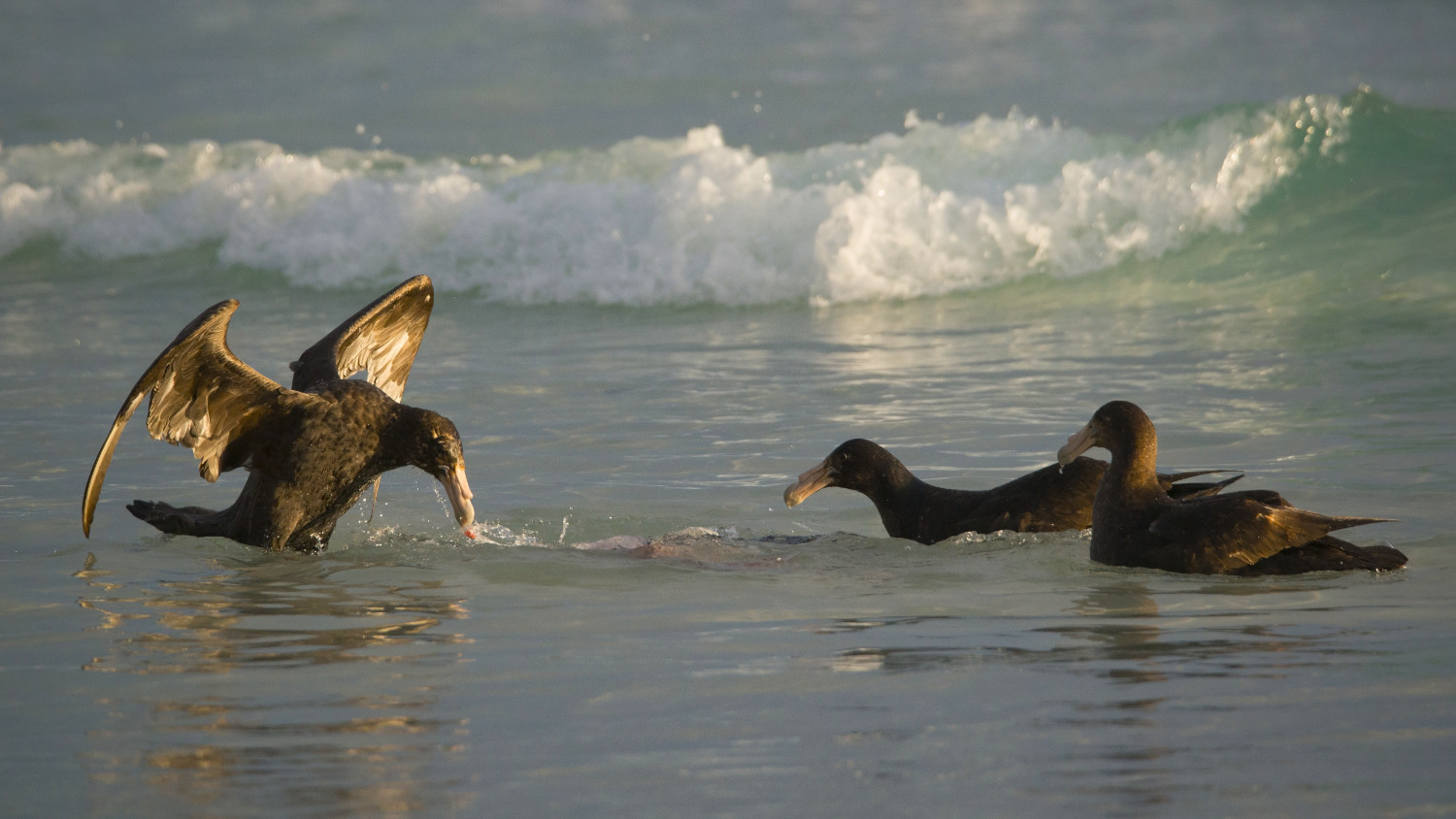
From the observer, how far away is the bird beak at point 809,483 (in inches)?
303

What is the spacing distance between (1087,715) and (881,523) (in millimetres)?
4118

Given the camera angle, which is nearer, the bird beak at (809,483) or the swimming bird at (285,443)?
the swimming bird at (285,443)

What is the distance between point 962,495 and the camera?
761 centimetres

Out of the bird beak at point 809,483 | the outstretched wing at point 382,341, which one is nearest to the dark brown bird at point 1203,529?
the bird beak at point 809,483

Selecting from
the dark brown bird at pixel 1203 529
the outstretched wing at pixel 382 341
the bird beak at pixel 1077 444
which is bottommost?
the dark brown bird at pixel 1203 529

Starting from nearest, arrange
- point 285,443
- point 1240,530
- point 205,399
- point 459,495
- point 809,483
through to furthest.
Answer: point 1240,530, point 459,495, point 205,399, point 285,443, point 809,483

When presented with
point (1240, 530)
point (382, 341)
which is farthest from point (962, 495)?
point (382, 341)

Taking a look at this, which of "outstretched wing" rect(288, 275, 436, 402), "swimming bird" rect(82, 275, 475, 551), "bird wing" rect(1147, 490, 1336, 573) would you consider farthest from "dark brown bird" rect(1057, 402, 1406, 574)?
"outstretched wing" rect(288, 275, 436, 402)

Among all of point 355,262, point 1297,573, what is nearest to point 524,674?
point 1297,573

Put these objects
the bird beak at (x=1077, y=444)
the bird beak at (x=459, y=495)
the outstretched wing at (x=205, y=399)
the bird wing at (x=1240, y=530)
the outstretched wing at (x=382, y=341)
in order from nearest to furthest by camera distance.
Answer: the bird wing at (x=1240, y=530) < the outstretched wing at (x=205, y=399) < the bird beak at (x=459, y=495) < the bird beak at (x=1077, y=444) < the outstretched wing at (x=382, y=341)

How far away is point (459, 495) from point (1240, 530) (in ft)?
11.2

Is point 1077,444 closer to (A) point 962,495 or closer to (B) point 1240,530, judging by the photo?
(A) point 962,495

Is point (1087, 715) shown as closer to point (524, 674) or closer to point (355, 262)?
point (524, 674)

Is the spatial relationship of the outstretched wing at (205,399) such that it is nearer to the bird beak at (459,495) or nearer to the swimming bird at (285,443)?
the swimming bird at (285,443)
